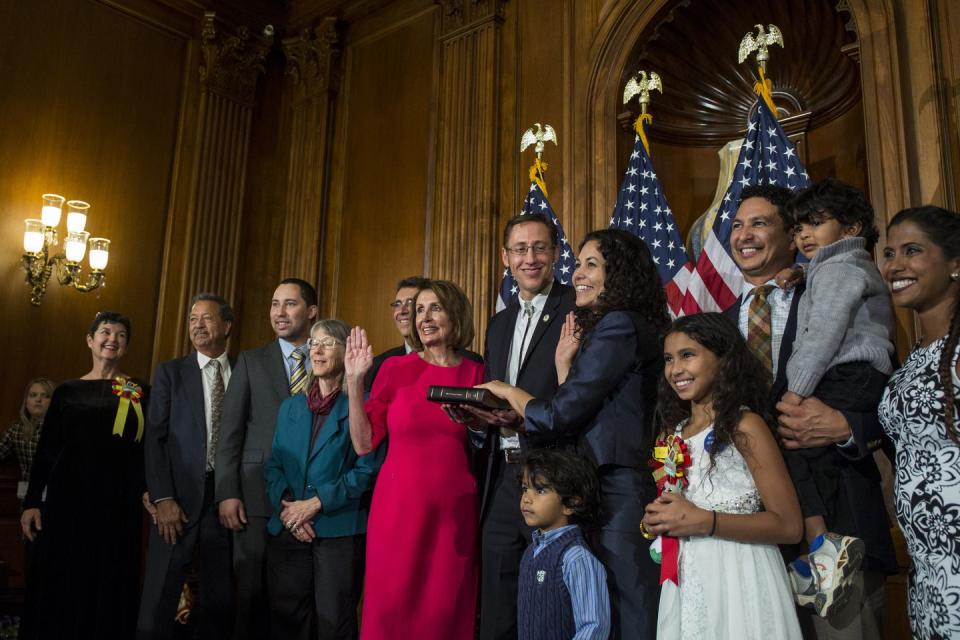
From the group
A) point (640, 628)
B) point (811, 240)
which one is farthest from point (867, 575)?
point (811, 240)

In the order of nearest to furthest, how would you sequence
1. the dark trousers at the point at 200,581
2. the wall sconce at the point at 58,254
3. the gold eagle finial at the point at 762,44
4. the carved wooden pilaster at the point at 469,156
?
the dark trousers at the point at 200,581 → the gold eagle finial at the point at 762,44 → the wall sconce at the point at 58,254 → the carved wooden pilaster at the point at 469,156

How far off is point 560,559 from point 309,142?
18.5ft

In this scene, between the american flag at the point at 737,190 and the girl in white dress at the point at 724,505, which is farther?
the american flag at the point at 737,190

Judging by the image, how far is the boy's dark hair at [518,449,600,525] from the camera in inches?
85.3

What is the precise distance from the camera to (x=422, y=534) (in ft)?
8.52

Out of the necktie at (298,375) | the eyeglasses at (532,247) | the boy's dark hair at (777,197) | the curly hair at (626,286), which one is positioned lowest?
the necktie at (298,375)

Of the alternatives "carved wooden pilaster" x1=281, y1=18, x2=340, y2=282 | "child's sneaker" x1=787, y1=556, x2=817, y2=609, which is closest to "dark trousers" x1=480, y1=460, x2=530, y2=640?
"child's sneaker" x1=787, y1=556, x2=817, y2=609

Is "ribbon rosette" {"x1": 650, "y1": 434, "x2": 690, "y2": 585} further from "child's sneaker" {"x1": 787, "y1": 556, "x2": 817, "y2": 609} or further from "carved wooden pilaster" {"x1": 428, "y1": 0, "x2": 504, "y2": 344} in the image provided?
"carved wooden pilaster" {"x1": 428, "y1": 0, "x2": 504, "y2": 344}

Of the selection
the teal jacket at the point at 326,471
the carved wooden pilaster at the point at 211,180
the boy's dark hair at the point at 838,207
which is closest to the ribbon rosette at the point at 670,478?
the boy's dark hair at the point at 838,207

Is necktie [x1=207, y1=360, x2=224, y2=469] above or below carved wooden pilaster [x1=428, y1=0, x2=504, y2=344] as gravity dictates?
below

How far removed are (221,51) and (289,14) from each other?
0.91 meters

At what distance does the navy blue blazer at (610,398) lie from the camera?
2107 mm

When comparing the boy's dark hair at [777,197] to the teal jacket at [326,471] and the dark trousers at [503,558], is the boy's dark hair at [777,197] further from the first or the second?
the teal jacket at [326,471]

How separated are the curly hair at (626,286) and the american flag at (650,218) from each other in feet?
7.05
